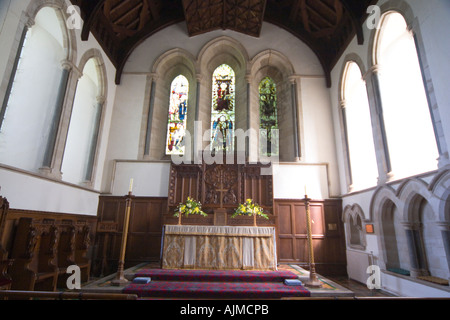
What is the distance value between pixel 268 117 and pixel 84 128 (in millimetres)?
5982

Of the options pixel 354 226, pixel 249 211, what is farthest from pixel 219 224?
pixel 354 226

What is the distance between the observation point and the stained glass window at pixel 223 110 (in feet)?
27.7

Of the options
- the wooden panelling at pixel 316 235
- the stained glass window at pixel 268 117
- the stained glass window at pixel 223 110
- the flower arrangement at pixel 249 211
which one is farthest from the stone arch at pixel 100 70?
the wooden panelling at pixel 316 235

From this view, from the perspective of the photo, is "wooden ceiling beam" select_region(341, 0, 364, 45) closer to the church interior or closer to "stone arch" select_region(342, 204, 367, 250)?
the church interior

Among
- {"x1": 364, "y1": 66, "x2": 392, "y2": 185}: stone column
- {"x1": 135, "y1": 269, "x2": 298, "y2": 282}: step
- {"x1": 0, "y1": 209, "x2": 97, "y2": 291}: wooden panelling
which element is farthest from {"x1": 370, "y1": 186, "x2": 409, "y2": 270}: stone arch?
{"x1": 0, "y1": 209, "x2": 97, "y2": 291}: wooden panelling

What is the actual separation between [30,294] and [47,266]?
3511 mm

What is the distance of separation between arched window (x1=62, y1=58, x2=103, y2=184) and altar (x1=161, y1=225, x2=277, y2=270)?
11.5 feet

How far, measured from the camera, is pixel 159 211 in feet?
23.8

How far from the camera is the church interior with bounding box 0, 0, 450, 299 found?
4.43 meters

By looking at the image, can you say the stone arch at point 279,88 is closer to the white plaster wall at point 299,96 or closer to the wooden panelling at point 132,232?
the white plaster wall at point 299,96

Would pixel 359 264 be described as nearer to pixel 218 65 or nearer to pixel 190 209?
pixel 190 209

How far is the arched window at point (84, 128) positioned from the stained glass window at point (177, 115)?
2.26 meters

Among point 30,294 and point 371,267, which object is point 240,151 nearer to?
point 371,267
